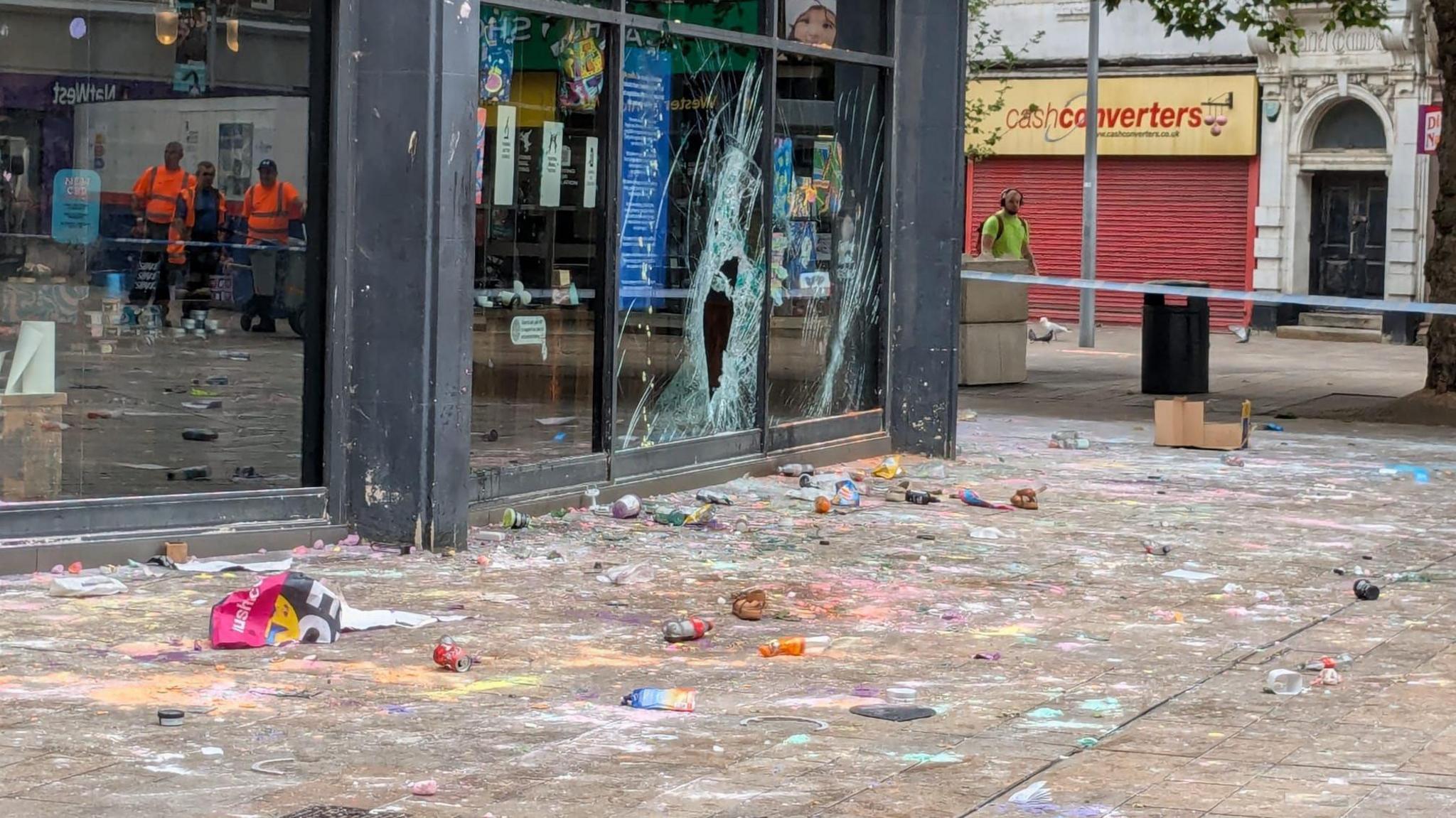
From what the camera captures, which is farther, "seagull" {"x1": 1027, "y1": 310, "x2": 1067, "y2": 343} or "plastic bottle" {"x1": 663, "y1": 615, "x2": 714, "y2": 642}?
"seagull" {"x1": 1027, "y1": 310, "x2": 1067, "y2": 343}

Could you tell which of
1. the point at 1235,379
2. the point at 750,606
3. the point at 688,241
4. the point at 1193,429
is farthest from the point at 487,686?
the point at 1235,379

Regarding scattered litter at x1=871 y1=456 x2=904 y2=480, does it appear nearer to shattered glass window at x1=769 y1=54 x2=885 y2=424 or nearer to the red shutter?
shattered glass window at x1=769 y1=54 x2=885 y2=424

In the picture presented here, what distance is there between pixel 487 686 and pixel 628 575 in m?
2.11

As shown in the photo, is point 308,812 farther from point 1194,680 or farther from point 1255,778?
point 1194,680

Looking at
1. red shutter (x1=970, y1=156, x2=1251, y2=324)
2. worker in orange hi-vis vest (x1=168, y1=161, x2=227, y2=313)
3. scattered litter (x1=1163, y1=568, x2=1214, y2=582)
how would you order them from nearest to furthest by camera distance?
worker in orange hi-vis vest (x1=168, y1=161, x2=227, y2=313) → scattered litter (x1=1163, y1=568, x2=1214, y2=582) → red shutter (x1=970, y1=156, x2=1251, y2=324)

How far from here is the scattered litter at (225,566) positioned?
826 centimetres

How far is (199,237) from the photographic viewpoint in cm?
862

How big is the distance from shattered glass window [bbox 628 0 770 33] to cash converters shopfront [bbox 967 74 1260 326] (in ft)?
63.3

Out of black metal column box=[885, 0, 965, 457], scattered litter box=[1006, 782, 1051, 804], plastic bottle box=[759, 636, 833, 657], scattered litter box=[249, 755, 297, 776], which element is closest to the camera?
scattered litter box=[1006, 782, 1051, 804]

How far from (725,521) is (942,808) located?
5.26 m

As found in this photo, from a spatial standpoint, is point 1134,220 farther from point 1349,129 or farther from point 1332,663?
point 1332,663

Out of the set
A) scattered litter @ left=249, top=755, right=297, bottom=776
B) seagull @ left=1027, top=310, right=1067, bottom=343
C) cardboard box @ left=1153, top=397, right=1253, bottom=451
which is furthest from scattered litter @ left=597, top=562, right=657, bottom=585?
seagull @ left=1027, top=310, right=1067, bottom=343

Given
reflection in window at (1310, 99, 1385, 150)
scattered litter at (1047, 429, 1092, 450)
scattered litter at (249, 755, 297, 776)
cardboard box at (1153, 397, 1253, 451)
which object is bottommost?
scattered litter at (249, 755, 297, 776)

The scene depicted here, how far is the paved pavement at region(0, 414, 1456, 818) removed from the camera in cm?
514
